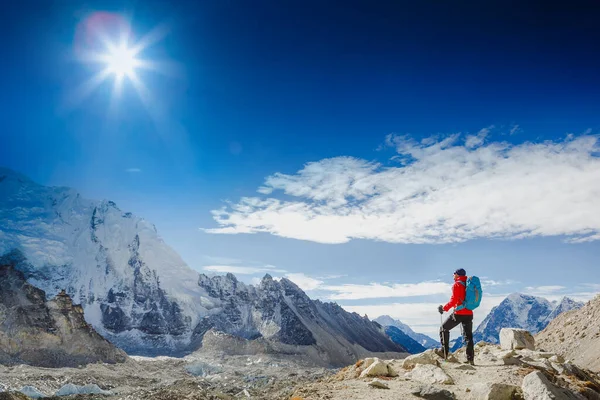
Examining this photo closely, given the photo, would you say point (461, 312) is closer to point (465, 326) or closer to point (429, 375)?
point (465, 326)

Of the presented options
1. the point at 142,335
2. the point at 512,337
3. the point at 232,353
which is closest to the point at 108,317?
the point at 142,335

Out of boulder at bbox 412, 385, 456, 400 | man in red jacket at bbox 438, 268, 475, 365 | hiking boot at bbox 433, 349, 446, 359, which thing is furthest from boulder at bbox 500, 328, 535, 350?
boulder at bbox 412, 385, 456, 400

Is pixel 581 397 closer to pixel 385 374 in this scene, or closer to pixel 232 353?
pixel 385 374

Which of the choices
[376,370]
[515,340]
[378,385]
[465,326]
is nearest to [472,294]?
[465,326]

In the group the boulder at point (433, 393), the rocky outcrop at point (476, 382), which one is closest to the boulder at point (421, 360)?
the rocky outcrop at point (476, 382)

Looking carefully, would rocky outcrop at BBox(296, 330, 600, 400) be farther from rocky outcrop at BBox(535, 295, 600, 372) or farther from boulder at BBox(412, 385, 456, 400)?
rocky outcrop at BBox(535, 295, 600, 372)

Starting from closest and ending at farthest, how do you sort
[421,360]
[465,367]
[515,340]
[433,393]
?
[433,393], [465,367], [421,360], [515,340]
